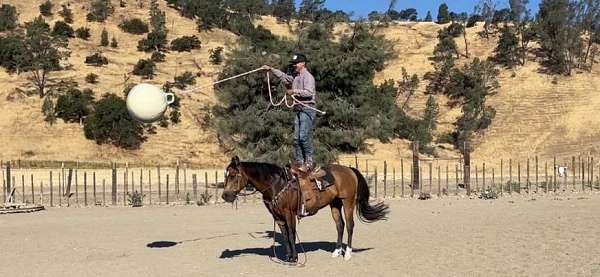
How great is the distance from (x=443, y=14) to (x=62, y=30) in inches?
1693

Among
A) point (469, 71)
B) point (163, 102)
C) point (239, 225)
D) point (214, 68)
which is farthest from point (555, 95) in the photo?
point (163, 102)

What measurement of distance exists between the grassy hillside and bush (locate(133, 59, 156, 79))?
0.61 m

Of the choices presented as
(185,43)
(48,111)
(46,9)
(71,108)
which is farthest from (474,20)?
(48,111)

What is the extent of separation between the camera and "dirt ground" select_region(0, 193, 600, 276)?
9.75 m

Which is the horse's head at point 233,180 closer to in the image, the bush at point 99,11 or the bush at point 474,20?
the bush at point 99,11

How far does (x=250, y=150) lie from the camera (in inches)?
1046

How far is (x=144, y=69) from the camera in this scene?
2066 inches

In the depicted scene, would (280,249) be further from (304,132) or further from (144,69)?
(144,69)

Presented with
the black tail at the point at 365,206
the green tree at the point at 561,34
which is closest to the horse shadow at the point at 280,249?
the black tail at the point at 365,206

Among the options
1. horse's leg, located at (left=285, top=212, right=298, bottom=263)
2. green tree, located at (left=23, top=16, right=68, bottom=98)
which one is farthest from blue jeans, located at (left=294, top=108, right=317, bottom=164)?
green tree, located at (left=23, top=16, right=68, bottom=98)

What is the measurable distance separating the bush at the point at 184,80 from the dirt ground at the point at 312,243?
30935mm

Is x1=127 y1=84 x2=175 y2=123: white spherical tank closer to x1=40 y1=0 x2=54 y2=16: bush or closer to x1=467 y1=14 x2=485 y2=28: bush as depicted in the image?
x1=40 y1=0 x2=54 y2=16: bush

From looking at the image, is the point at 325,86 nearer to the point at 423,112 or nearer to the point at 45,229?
the point at 45,229

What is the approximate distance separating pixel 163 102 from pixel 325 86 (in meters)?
17.6
